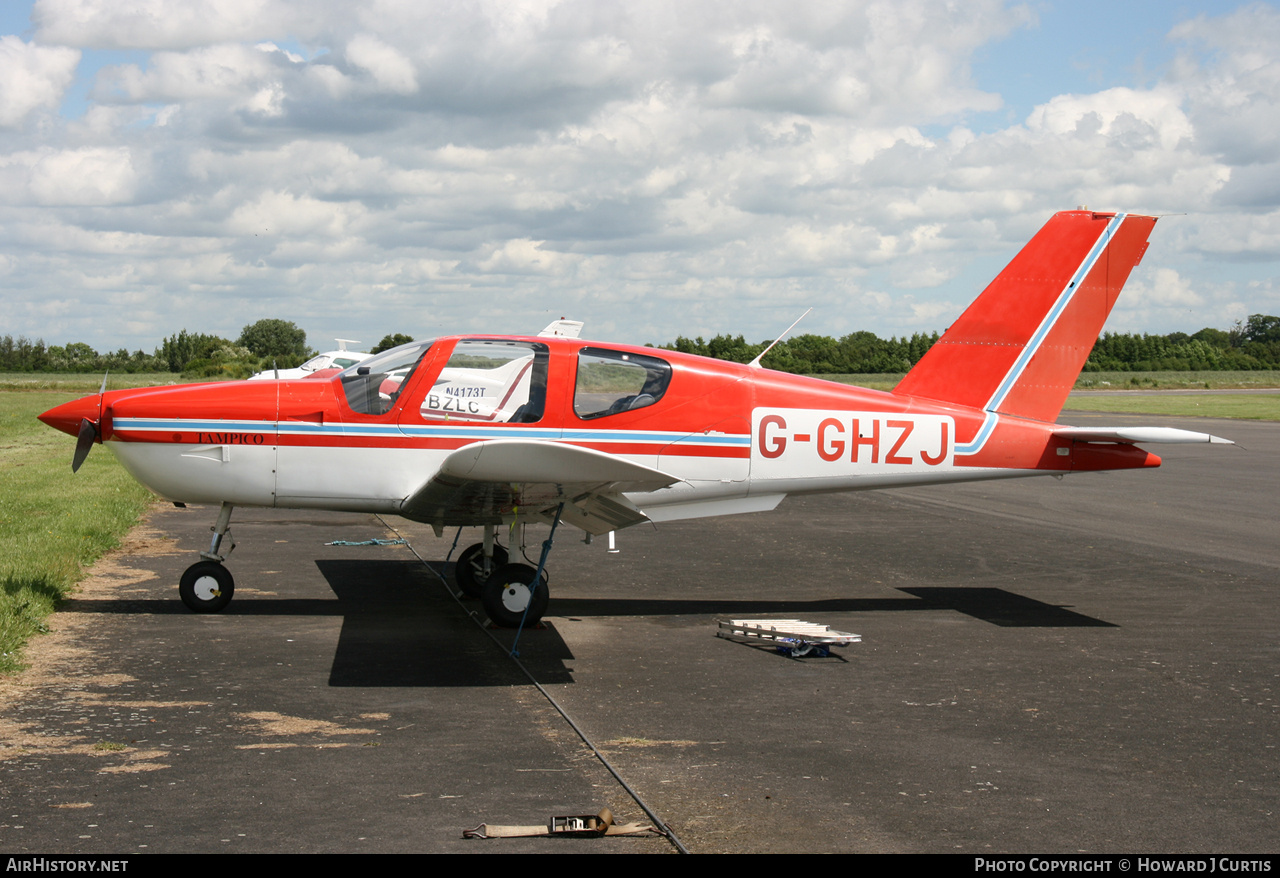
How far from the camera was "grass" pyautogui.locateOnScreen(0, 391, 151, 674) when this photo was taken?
768 cm

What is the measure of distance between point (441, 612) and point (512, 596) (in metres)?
1.04

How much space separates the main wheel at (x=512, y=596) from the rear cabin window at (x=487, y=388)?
1.14 m

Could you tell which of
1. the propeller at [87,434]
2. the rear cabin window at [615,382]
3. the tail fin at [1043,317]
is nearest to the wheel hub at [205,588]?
the propeller at [87,434]

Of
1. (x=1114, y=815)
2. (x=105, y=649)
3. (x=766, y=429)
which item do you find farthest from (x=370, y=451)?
(x=1114, y=815)

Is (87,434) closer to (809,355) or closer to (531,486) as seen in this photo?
(531,486)

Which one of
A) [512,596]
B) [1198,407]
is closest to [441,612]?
[512,596]

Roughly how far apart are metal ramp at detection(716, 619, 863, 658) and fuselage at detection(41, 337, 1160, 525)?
1179 millimetres

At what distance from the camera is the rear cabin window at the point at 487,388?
823 cm

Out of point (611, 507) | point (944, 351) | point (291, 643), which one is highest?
point (944, 351)

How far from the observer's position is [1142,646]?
7.79 meters

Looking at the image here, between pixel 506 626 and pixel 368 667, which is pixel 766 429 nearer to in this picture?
pixel 506 626

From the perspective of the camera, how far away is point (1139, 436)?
8.41 metres

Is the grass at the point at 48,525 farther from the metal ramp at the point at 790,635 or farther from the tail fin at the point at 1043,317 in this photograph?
the tail fin at the point at 1043,317
